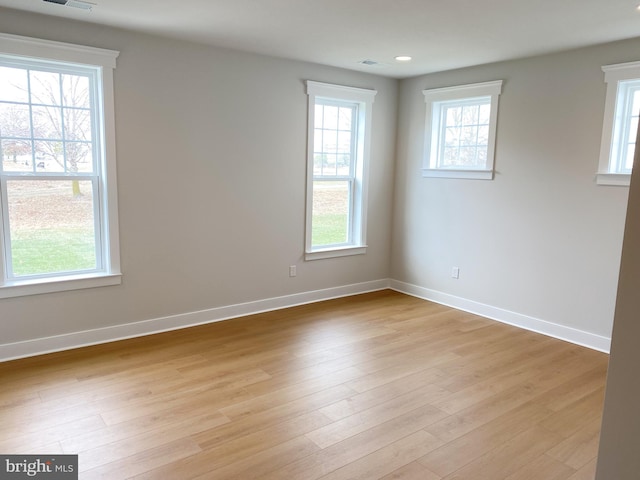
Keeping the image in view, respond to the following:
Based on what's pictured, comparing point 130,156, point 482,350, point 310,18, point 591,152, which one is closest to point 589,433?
point 482,350

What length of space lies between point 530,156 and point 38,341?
443 centimetres

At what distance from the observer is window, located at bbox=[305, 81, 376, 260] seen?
496 centimetres

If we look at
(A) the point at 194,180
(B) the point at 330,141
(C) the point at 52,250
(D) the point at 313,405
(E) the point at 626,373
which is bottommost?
(D) the point at 313,405

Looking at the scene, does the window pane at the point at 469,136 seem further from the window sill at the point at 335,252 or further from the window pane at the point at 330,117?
the window sill at the point at 335,252

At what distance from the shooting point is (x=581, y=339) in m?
4.05

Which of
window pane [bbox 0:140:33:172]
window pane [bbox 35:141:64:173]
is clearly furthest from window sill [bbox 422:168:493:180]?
window pane [bbox 0:140:33:172]

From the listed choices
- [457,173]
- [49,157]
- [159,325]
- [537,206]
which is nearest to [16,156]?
[49,157]

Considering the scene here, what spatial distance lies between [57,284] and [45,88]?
1.46m

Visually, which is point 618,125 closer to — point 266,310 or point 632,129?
point 632,129

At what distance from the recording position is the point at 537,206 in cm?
429

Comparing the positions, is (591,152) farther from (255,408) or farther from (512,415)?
(255,408)

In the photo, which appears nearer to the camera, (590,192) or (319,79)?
(590,192)

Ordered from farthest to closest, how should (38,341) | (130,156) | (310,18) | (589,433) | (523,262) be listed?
1. (523,262)
2. (130,156)
3. (38,341)
4. (310,18)
5. (589,433)

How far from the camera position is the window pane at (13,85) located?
3.30m
